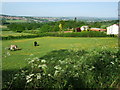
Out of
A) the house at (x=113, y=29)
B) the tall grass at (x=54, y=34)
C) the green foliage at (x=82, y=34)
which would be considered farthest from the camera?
the house at (x=113, y=29)

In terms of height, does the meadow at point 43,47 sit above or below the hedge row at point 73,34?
below

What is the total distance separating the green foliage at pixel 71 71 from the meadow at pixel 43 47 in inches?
2.6

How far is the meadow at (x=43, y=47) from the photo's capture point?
10.6ft

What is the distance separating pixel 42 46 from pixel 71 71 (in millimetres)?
800

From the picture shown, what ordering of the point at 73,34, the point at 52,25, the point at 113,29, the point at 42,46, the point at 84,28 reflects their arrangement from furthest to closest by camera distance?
1. the point at 113,29
2. the point at 84,28
3. the point at 73,34
4. the point at 52,25
5. the point at 42,46

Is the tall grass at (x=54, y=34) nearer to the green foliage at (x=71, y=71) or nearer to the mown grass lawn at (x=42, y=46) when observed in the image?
the mown grass lawn at (x=42, y=46)

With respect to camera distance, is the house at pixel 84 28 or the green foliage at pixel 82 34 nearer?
the green foliage at pixel 82 34

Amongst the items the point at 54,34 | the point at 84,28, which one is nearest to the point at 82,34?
the point at 84,28

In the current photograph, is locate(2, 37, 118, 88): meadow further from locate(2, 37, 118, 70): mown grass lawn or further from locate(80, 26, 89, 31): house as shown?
locate(80, 26, 89, 31): house

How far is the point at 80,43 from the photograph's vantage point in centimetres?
388

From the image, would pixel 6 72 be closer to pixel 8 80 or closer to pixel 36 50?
pixel 8 80

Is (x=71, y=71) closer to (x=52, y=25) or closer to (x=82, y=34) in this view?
(x=82, y=34)

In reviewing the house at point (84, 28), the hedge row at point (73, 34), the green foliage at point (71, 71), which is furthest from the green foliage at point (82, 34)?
the green foliage at point (71, 71)

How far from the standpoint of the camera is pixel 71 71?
3.47 metres
